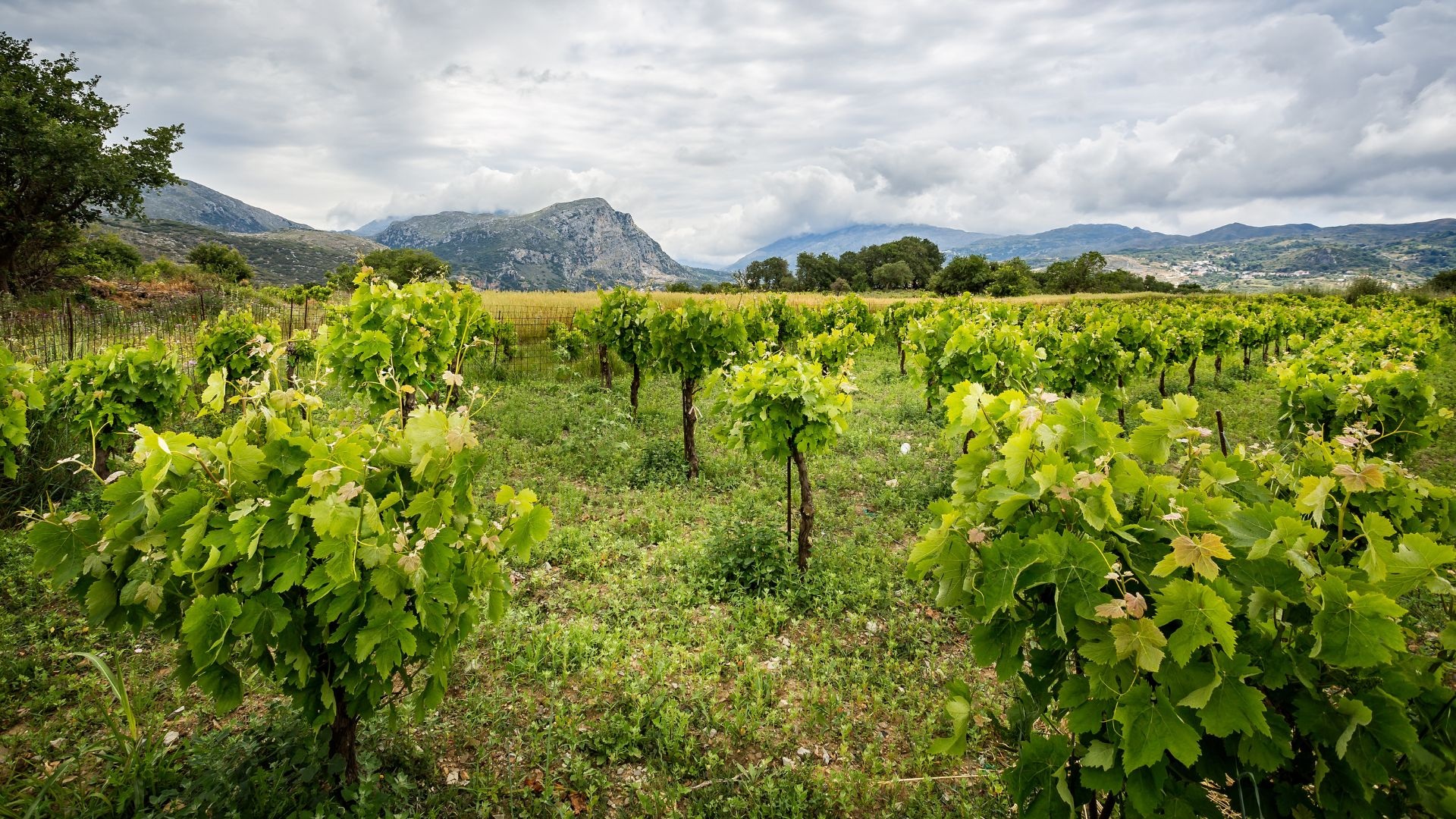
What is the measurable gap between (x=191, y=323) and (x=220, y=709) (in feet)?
74.0

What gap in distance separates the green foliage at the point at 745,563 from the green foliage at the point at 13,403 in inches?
254

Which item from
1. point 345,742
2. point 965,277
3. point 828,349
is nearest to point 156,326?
point 828,349

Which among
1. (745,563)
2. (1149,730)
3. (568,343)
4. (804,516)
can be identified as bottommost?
(745,563)

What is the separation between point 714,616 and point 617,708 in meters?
1.57

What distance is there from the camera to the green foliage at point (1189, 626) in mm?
2014

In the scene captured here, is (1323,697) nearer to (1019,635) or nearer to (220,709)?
(1019,635)

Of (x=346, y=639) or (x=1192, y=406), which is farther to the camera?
(x=346, y=639)

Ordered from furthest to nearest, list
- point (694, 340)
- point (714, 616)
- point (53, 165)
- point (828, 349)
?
point (53, 165), point (828, 349), point (694, 340), point (714, 616)

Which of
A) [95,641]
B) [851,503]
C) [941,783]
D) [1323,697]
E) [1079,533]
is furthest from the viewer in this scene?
[851,503]

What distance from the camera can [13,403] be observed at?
5.08 m

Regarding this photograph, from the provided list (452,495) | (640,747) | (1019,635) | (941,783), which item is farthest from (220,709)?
(941,783)

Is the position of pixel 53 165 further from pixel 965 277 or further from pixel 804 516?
pixel 965 277

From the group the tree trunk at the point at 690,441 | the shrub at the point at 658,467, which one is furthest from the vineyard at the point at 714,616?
the tree trunk at the point at 690,441

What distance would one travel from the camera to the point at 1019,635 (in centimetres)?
259
